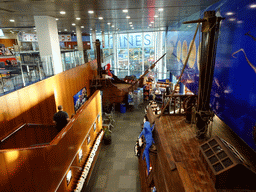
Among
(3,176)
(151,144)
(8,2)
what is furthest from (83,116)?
(8,2)

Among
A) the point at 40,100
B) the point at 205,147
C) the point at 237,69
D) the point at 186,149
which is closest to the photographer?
the point at 205,147

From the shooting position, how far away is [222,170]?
2580 millimetres

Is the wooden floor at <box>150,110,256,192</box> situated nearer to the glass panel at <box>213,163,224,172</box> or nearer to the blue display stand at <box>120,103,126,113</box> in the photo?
the glass panel at <box>213,163,224,172</box>

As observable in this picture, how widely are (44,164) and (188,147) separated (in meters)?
3.10

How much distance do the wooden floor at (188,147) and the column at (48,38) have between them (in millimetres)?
5171

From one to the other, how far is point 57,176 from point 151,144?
2.41 metres

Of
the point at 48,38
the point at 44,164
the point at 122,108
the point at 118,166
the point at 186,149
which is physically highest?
the point at 48,38

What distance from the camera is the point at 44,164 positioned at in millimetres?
3605

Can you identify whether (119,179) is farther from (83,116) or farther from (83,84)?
(83,84)

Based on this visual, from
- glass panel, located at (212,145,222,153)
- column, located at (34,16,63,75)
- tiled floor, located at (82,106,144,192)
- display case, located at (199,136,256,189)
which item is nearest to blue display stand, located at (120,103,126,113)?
tiled floor, located at (82,106,144,192)

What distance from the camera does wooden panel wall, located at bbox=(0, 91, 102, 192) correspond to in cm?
294

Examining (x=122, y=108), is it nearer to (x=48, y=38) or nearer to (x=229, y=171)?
(x=48, y=38)

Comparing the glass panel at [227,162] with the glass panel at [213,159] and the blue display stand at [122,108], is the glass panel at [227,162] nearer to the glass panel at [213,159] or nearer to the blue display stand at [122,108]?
the glass panel at [213,159]

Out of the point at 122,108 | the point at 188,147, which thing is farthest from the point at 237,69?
the point at 122,108
